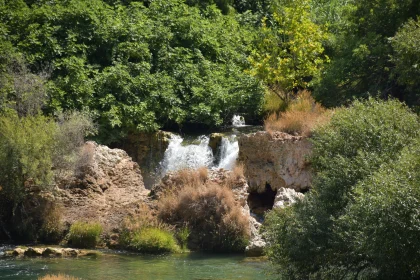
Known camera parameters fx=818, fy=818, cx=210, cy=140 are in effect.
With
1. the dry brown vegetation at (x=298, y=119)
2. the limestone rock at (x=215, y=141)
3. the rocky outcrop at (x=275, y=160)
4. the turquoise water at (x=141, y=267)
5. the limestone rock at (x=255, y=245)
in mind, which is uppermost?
the dry brown vegetation at (x=298, y=119)

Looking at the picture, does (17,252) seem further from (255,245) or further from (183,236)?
(255,245)

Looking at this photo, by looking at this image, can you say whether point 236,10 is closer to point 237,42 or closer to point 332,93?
point 237,42

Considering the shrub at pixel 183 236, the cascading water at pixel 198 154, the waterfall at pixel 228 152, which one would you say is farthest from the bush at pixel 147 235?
the waterfall at pixel 228 152

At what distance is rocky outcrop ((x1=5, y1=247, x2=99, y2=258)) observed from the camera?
29.1 meters

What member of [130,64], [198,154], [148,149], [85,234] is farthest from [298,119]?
[85,234]

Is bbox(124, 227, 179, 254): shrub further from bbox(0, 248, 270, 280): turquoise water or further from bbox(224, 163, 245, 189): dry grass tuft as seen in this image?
bbox(224, 163, 245, 189): dry grass tuft

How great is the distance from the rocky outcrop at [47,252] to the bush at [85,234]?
1283 millimetres

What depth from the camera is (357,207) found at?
19.2 metres

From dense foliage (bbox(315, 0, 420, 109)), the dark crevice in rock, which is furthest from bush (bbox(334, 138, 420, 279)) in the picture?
dense foliage (bbox(315, 0, 420, 109))

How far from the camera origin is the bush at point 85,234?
30.8 metres

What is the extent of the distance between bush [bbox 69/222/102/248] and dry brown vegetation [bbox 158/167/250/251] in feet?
8.47

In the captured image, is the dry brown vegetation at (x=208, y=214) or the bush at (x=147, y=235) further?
the dry brown vegetation at (x=208, y=214)

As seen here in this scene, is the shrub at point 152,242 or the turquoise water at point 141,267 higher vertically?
the shrub at point 152,242

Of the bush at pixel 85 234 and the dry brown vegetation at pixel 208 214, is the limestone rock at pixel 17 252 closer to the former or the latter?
the bush at pixel 85 234
